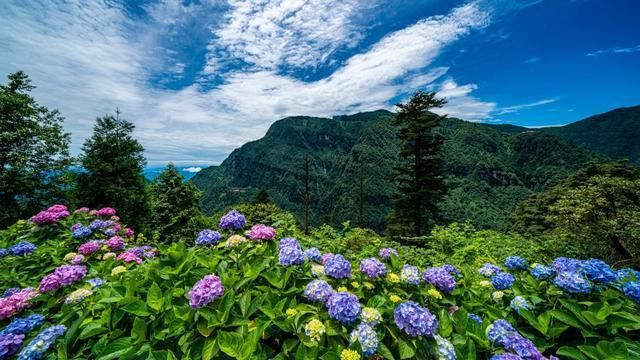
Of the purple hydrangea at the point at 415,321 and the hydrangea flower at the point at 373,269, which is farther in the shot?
the hydrangea flower at the point at 373,269

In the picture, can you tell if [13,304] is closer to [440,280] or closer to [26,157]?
[440,280]

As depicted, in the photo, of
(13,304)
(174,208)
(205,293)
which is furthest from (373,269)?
(174,208)

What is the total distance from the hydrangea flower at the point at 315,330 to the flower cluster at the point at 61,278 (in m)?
1.96

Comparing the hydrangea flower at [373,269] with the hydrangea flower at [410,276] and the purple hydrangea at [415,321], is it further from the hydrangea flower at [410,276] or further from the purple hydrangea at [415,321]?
the purple hydrangea at [415,321]

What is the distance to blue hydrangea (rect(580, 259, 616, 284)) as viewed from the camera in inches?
75.5

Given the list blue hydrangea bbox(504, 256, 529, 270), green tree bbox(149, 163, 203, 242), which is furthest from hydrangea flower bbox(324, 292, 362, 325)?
green tree bbox(149, 163, 203, 242)

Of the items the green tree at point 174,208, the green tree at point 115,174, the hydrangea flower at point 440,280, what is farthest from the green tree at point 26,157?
the hydrangea flower at point 440,280

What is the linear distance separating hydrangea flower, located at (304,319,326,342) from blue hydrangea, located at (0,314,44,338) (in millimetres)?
1722

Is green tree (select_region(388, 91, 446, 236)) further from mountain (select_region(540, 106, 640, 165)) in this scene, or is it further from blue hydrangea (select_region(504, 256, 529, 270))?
mountain (select_region(540, 106, 640, 165))

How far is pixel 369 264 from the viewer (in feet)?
7.27

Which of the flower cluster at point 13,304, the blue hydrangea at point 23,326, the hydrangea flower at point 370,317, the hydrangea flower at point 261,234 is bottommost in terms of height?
the flower cluster at point 13,304

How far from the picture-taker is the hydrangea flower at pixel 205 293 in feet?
5.16

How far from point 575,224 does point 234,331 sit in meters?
12.5

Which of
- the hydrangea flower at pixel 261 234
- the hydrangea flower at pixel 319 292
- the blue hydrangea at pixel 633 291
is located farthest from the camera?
the hydrangea flower at pixel 261 234
